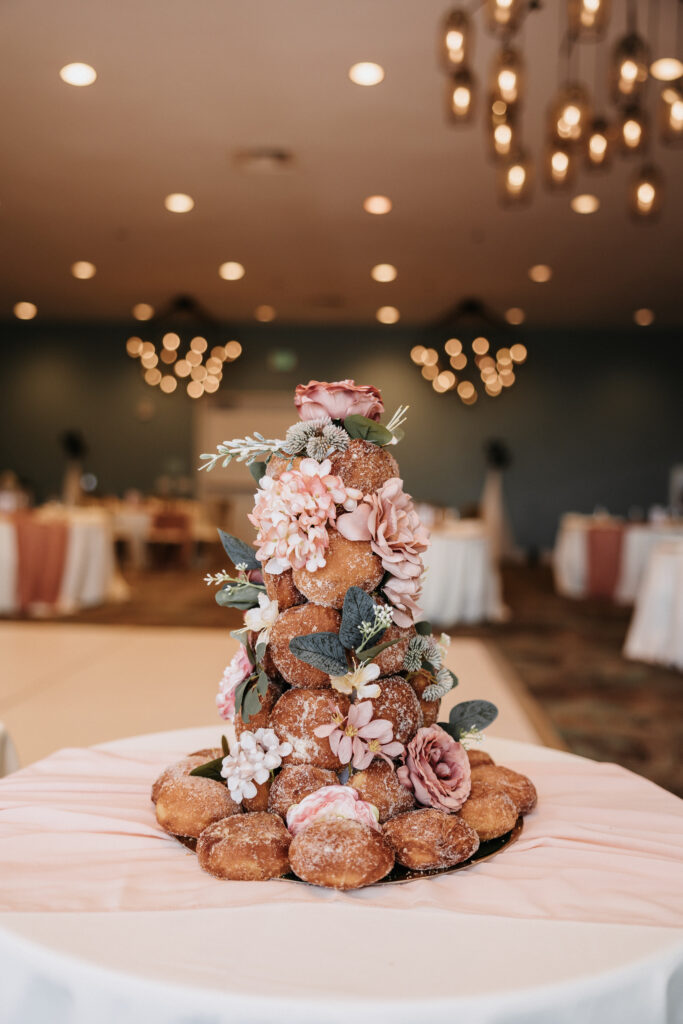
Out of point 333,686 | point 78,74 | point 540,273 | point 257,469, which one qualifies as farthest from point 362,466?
point 540,273

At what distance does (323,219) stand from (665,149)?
130 inches

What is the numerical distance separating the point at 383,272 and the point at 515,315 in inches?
127

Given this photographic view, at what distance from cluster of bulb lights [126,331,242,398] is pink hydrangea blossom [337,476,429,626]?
10111mm

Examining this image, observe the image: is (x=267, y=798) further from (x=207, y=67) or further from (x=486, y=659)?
(x=207, y=67)

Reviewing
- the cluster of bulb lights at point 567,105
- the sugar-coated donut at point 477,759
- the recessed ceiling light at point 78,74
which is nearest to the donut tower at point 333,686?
the sugar-coated donut at point 477,759

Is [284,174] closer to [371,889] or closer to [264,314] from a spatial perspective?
[264,314]

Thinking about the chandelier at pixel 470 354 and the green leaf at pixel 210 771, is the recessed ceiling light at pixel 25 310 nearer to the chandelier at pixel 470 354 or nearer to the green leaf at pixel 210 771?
the chandelier at pixel 470 354

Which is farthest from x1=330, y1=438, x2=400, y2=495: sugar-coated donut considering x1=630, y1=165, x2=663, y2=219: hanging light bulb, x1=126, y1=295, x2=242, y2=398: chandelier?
x1=126, y1=295, x2=242, y2=398: chandelier

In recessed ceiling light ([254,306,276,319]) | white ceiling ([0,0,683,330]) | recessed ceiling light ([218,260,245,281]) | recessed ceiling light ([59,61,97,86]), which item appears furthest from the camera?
recessed ceiling light ([254,306,276,319])

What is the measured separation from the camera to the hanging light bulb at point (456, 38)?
2846 millimetres

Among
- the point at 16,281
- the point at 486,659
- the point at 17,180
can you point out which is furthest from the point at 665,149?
the point at 16,281

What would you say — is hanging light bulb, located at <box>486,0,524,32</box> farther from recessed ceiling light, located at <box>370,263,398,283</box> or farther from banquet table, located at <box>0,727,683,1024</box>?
recessed ceiling light, located at <box>370,263,398,283</box>

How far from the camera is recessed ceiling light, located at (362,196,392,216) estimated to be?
24.4 feet

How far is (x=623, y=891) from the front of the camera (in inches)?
36.2
